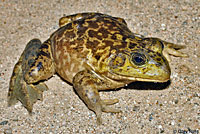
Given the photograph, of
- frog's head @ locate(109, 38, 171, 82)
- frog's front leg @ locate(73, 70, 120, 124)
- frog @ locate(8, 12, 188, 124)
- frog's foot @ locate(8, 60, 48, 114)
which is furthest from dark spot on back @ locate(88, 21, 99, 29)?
frog's foot @ locate(8, 60, 48, 114)

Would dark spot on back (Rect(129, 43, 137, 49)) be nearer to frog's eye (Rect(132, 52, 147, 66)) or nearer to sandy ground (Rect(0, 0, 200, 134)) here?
frog's eye (Rect(132, 52, 147, 66))

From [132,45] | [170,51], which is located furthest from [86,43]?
[170,51]

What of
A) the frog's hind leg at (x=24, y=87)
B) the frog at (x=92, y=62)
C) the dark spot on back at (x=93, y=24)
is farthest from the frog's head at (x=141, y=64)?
the frog's hind leg at (x=24, y=87)

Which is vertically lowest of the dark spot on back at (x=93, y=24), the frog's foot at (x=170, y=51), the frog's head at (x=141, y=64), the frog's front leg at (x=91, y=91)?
the frog's front leg at (x=91, y=91)

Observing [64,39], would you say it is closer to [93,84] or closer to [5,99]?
[93,84]

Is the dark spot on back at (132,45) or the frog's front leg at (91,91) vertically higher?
the dark spot on back at (132,45)

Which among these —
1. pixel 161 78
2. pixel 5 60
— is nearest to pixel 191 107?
pixel 161 78

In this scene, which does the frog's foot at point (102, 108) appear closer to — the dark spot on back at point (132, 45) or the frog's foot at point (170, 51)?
the dark spot on back at point (132, 45)
